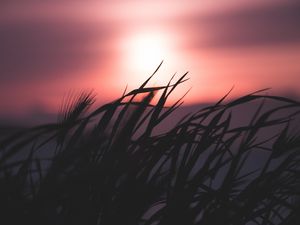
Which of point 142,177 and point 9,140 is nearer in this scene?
point 9,140

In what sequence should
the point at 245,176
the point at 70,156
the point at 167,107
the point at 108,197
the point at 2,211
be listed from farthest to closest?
the point at 245,176 → the point at 167,107 → the point at 108,197 → the point at 2,211 → the point at 70,156

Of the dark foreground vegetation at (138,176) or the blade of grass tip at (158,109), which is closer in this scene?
the dark foreground vegetation at (138,176)

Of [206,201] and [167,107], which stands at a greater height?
[167,107]

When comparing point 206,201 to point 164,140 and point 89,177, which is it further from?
point 89,177

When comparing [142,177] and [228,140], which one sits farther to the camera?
[228,140]

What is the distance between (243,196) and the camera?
1.25m

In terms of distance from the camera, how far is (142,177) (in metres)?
1.12

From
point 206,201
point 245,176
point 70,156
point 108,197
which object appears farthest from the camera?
point 245,176

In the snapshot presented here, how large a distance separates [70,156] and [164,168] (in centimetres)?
70

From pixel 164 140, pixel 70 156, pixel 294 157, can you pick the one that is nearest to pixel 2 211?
pixel 70 156

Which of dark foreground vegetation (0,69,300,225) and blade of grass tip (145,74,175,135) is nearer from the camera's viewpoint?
dark foreground vegetation (0,69,300,225)

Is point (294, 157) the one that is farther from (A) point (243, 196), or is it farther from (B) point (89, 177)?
(B) point (89, 177)

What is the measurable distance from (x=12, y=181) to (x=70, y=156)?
0.26m

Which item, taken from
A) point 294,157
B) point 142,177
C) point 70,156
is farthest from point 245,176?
point 70,156
